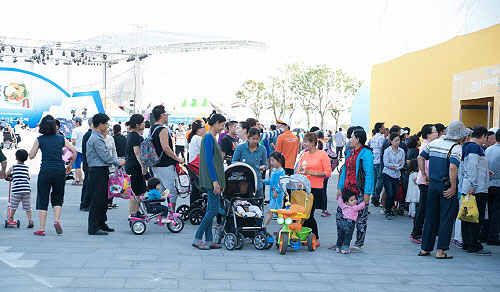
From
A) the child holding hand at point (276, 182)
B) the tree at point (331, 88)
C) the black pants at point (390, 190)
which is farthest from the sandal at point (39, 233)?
the tree at point (331, 88)

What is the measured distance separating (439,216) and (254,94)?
55.3 metres

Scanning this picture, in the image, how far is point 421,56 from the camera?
634 inches

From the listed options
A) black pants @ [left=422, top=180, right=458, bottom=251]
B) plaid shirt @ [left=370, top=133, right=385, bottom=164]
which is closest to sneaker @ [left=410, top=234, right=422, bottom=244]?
black pants @ [left=422, top=180, right=458, bottom=251]

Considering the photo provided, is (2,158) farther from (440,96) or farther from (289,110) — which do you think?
(289,110)

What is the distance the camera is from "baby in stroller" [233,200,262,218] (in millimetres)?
7477

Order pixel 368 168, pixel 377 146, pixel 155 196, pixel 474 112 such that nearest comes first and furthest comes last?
1. pixel 368 168
2. pixel 155 196
3. pixel 377 146
4. pixel 474 112

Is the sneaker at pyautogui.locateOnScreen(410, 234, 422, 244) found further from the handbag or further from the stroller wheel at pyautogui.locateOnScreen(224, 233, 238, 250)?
the handbag

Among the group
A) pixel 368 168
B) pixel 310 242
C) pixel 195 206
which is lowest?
pixel 310 242

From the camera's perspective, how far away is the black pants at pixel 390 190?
34.2ft

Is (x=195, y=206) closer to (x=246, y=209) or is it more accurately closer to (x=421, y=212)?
(x=246, y=209)

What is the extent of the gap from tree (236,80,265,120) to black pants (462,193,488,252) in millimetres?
51024

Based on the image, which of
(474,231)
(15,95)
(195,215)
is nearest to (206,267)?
(195,215)

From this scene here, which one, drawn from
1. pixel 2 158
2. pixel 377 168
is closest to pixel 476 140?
pixel 377 168

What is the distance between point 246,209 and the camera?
24.8 feet
